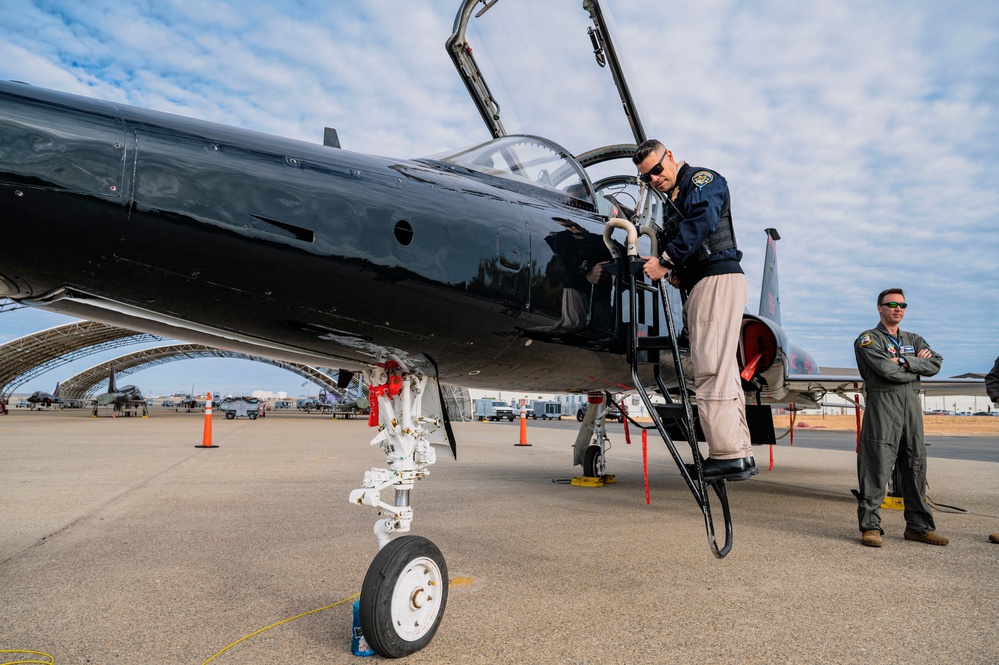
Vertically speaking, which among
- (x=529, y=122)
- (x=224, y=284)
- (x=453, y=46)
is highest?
(x=453, y=46)

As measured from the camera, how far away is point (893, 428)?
15.9 feet

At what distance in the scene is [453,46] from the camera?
5.56m

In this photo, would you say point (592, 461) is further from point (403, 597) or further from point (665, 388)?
point (403, 597)

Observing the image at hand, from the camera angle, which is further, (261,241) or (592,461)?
(592,461)

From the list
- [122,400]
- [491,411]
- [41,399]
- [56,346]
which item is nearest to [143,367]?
[41,399]

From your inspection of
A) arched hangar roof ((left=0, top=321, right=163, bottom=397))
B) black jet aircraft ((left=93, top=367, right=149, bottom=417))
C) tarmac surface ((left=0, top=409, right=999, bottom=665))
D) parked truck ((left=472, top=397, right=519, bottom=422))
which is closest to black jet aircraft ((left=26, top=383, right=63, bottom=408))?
arched hangar roof ((left=0, top=321, right=163, bottom=397))

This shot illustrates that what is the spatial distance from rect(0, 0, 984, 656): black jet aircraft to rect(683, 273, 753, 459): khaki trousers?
157 mm

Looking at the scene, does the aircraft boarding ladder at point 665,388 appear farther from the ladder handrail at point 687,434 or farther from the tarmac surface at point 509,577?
the tarmac surface at point 509,577

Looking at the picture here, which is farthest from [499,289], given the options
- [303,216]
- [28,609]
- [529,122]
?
[529,122]

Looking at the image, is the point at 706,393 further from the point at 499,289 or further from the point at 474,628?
the point at 474,628

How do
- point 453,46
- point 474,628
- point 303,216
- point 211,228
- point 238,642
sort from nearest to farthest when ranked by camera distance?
point 211,228 < point 303,216 < point 238,642 < point 474,628 < point 453,46

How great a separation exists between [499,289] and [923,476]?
4.23 meters

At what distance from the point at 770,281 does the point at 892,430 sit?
7803mm

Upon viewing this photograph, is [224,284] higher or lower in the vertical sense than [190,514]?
higher
